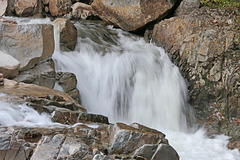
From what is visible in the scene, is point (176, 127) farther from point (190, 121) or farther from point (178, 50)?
point (178, 50)

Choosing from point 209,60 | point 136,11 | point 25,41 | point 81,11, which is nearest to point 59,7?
point 81,11

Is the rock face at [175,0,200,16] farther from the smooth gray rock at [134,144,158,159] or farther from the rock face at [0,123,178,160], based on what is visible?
the smooth gray rock at [134,144,158,159]

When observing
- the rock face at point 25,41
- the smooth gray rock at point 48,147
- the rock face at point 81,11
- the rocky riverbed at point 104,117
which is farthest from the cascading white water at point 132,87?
the rock face at point 81,11

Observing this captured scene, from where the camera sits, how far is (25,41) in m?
6.35

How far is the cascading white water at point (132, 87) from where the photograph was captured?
741 centimetres

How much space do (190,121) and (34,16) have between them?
1100 centimetres

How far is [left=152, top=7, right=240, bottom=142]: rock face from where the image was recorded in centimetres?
679

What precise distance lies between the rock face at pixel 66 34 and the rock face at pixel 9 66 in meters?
2.51

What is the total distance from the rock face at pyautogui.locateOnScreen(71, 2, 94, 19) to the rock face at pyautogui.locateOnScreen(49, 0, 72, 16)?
0.39 meters

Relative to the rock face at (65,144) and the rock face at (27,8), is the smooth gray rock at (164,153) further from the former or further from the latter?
the rock face at (27,8)

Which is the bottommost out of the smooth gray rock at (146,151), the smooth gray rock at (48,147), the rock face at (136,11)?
the smooth gray rock at (146,151)

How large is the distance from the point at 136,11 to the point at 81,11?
5.61 m

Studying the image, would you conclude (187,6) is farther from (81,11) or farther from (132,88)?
(81,11)

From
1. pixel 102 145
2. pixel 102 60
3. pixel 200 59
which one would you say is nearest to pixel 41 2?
pixel 102 60
